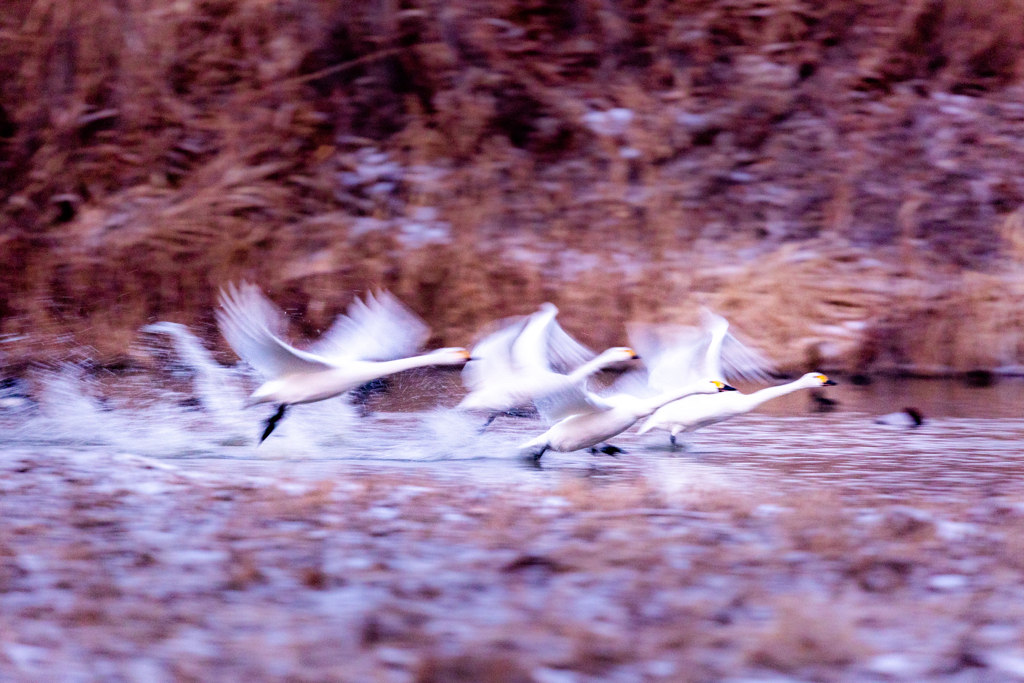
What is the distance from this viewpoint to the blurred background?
1445 cm

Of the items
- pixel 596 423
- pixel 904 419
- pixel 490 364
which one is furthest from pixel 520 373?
pixel 904 419

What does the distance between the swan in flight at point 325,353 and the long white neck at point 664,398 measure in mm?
1213

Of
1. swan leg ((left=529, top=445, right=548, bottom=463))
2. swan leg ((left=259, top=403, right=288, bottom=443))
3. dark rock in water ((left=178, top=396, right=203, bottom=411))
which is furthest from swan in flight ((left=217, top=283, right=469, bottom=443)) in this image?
dark rock in water ((left=178, top=396, right=203, bottom=411))

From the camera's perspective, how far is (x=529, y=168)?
59.1 ft

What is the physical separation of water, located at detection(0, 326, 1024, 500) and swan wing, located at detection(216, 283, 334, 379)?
56cm

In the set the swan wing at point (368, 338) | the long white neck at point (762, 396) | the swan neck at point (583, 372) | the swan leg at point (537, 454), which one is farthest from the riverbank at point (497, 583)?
the long white neck at point (762, 396)

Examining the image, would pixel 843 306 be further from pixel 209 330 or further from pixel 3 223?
pixel 3 223

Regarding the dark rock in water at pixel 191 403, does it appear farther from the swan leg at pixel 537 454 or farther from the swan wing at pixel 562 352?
the swan leg at pixel 537 454

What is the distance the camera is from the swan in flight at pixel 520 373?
7.79m

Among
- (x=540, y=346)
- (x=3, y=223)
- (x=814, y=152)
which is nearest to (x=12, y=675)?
(x=540, y=346)

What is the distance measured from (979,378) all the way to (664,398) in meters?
6.60

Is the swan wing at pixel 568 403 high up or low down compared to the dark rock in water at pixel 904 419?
up

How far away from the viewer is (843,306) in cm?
1421

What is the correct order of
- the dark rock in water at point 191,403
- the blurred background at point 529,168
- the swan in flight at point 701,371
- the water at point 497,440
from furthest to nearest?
1. the blurred background at point 529,168
2. the dark rock in water at point 191,403
3. the swan in flight at point 701,371
4. the water at point 497,440
